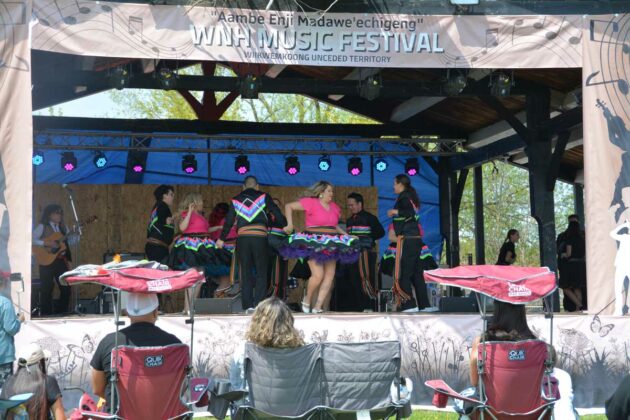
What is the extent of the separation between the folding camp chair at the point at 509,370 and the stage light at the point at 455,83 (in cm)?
543

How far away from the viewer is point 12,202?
8.94 m

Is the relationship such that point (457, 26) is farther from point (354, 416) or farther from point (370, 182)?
point (370, 182)

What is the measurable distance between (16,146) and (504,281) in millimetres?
5012

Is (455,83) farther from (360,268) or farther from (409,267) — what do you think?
(360,268)

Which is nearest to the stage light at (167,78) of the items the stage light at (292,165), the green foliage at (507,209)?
the stage light at (292,165)

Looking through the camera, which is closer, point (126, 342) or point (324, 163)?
point (126, 342)

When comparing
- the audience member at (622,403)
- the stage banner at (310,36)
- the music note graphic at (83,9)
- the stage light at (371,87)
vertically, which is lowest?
the audience member at (622,403)

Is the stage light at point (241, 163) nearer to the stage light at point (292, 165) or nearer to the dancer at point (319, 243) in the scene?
the stage light at point (292, 165)

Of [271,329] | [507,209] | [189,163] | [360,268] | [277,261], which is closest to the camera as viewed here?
[271,329]

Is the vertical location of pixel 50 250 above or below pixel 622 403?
above

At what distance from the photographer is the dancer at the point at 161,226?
1185 cm

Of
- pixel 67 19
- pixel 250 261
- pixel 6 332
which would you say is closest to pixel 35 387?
pixel 6 332

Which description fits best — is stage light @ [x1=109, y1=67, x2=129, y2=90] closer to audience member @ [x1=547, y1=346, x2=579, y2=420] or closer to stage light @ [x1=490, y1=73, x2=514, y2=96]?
stage light @ [x1=490, y1=73, x2=514, y2=96]

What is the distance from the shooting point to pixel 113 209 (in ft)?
53.1
